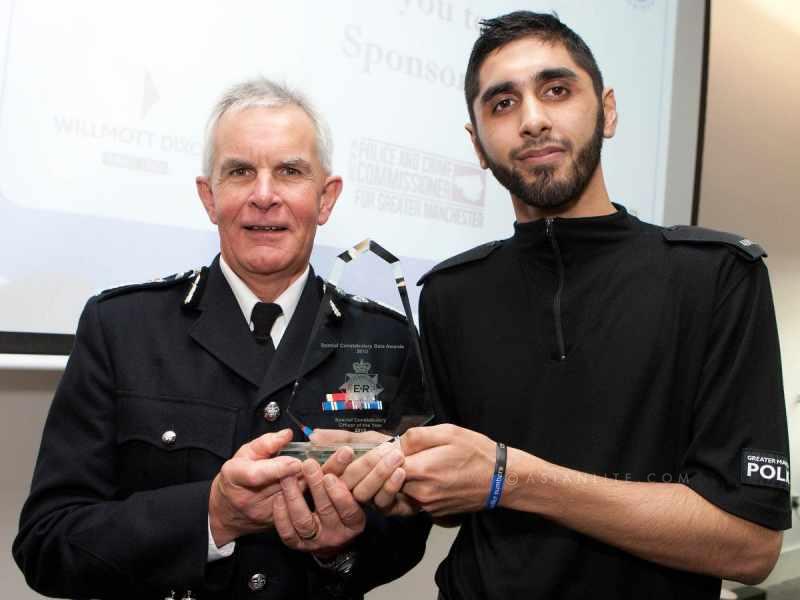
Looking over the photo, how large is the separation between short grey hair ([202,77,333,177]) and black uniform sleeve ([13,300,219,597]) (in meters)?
0.35

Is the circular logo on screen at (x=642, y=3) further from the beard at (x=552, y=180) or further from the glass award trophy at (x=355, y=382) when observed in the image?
the glass award trophy at (x=355, y=382)

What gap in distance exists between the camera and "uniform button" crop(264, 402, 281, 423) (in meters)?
1.02

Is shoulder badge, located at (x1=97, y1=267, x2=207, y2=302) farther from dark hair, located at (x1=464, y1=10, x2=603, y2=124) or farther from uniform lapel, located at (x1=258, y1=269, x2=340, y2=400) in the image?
dark hair, located at (x1=464, y1=10, x2=603, y2=124)

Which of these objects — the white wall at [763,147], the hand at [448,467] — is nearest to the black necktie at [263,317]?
the hand at [448,467]

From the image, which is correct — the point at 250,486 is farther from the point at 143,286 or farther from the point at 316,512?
the point at 143,286

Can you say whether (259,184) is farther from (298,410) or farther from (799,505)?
(799,505)

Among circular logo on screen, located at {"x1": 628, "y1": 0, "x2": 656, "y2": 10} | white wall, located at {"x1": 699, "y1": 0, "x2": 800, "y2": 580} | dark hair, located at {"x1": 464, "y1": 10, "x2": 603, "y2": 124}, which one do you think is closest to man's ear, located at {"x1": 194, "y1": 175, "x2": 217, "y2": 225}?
dark hair, located at {"x1": 464, "y1": 10, "x2": 603, "y2": 124}

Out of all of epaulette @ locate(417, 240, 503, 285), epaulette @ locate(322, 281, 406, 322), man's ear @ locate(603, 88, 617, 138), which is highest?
man's ear @ locate(603, 88, 617, 138)

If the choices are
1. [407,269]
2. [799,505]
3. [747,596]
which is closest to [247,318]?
[407,269]

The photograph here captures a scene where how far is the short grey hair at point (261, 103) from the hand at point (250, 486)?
1.49 feet

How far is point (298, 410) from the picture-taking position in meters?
1.00

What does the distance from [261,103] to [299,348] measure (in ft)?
1.21

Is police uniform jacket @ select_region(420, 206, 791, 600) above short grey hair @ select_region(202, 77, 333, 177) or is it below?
below

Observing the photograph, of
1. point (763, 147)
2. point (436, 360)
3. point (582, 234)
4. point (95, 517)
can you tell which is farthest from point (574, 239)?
point (763, 147)
